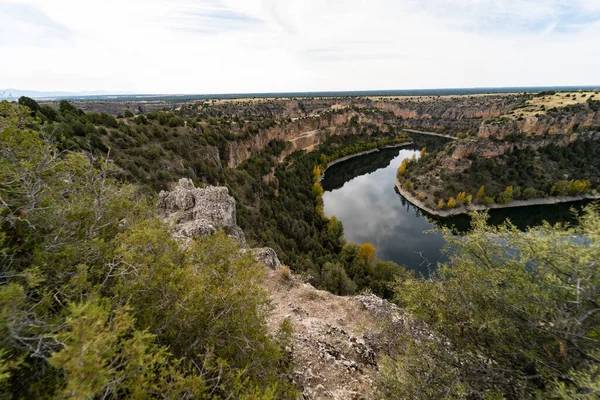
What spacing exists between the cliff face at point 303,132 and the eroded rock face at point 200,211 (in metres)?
27.2

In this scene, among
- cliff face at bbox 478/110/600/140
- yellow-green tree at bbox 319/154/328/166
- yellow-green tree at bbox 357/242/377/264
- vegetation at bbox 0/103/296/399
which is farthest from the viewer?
yellow-green tree at bbox 319/154/328/166

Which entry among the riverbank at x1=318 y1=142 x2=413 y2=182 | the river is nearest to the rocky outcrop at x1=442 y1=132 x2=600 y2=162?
the river

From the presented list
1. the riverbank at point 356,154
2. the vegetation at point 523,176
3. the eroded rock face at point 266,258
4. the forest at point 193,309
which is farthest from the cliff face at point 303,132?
the forest at point 193,309

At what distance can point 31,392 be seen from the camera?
3.05m

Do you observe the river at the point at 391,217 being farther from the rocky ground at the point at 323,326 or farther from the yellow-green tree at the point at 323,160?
the rocky ground at the point at 323,326

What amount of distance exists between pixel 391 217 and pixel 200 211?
46.3m

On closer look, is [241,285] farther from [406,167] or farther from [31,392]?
[406,167]

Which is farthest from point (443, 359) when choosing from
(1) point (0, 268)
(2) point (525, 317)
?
(1) point (0, 268)

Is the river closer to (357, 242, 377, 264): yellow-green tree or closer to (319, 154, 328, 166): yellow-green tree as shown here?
(319, 154, 328, 166): yellow-green tree

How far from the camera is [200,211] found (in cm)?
1561

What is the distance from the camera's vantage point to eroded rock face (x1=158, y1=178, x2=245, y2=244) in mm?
14196

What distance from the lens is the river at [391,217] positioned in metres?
41.3

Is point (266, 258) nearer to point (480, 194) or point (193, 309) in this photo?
point (193, 309)

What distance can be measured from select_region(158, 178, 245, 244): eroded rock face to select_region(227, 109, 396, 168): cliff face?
1070 inches
